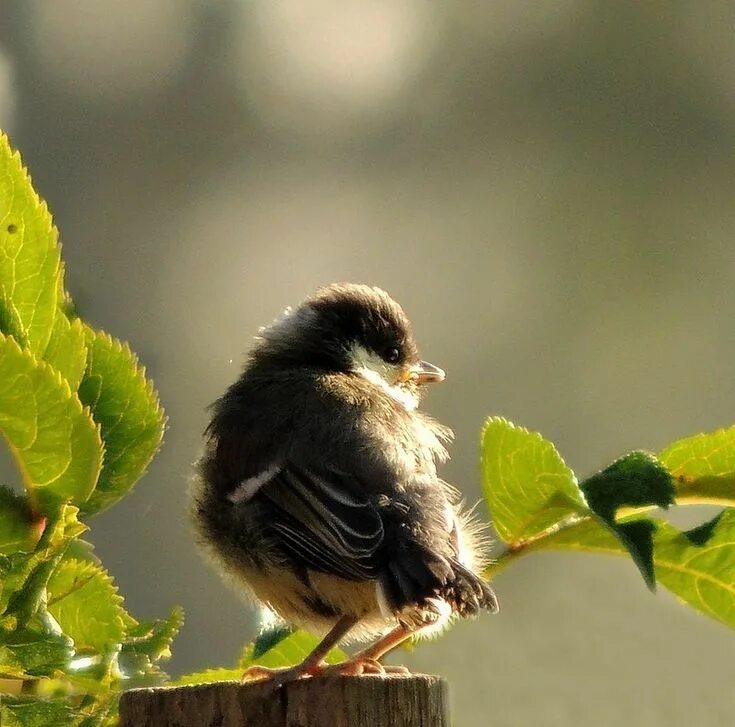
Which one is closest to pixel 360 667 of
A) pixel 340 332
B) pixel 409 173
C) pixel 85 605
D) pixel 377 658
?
pixel 377 658

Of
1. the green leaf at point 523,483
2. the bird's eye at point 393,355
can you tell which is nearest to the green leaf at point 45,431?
the green leaf at point 523,483

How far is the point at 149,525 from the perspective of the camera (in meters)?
3.31

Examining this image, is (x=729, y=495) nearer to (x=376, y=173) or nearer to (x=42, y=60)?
(x=376, y=173)

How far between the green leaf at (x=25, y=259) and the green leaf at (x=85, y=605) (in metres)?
0.26

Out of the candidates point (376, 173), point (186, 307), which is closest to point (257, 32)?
point (376, 173)

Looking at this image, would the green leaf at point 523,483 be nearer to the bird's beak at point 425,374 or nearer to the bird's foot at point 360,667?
the bird's foot at point 360,667

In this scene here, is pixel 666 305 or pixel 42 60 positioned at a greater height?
pixel 666 305

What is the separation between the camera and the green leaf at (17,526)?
136cm

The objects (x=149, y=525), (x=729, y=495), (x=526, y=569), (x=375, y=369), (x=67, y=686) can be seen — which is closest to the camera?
(x=67, y=686)

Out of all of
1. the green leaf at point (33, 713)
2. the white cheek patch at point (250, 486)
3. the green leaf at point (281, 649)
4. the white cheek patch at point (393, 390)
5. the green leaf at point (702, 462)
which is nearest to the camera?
the green leaf at point (33, 713)

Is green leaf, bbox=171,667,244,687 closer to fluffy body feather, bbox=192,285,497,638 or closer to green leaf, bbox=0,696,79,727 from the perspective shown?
fluffy body feather, bbox=192,285,497,638

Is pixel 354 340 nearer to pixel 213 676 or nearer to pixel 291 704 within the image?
pixel 213 676

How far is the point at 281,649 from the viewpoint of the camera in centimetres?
174

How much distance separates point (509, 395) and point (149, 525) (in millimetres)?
1257
